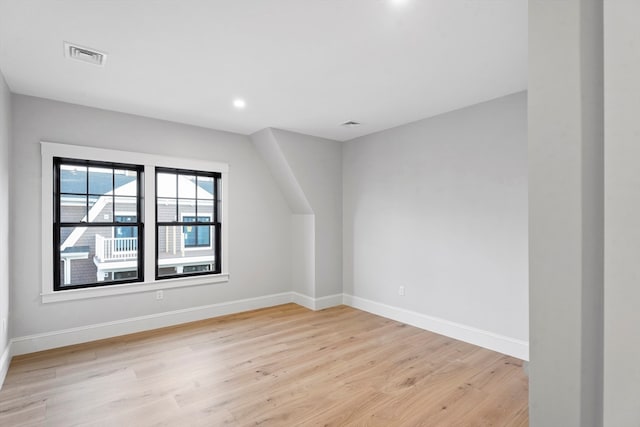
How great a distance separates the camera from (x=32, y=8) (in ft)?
6.40

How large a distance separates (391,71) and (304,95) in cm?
93

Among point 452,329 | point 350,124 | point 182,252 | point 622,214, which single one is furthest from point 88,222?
point 622,214

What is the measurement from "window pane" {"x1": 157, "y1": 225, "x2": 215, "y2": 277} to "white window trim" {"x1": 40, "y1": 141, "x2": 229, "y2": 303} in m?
0.22

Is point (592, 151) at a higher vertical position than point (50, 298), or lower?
higher

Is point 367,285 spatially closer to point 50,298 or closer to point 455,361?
point 455,361

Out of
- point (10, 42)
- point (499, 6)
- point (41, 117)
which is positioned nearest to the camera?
point (499, 6)

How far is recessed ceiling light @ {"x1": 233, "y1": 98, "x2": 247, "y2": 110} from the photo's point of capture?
3434 mm

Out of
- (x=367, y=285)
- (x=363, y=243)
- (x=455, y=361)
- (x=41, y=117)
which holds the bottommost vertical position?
(x=455, y=361)

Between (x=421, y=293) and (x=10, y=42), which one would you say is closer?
Result: (x=10, y=42)

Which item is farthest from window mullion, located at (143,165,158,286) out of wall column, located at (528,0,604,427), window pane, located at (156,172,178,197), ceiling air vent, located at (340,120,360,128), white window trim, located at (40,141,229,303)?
wall column, located at (528,0,604,427)

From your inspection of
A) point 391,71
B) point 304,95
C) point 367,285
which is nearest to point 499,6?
point 391,71

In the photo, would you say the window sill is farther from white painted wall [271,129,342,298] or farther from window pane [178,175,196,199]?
white painted wall [271,129,342,298]

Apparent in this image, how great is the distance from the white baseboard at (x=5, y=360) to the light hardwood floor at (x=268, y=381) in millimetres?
53

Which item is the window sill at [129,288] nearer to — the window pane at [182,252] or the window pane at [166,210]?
the window pane at [182,252]
